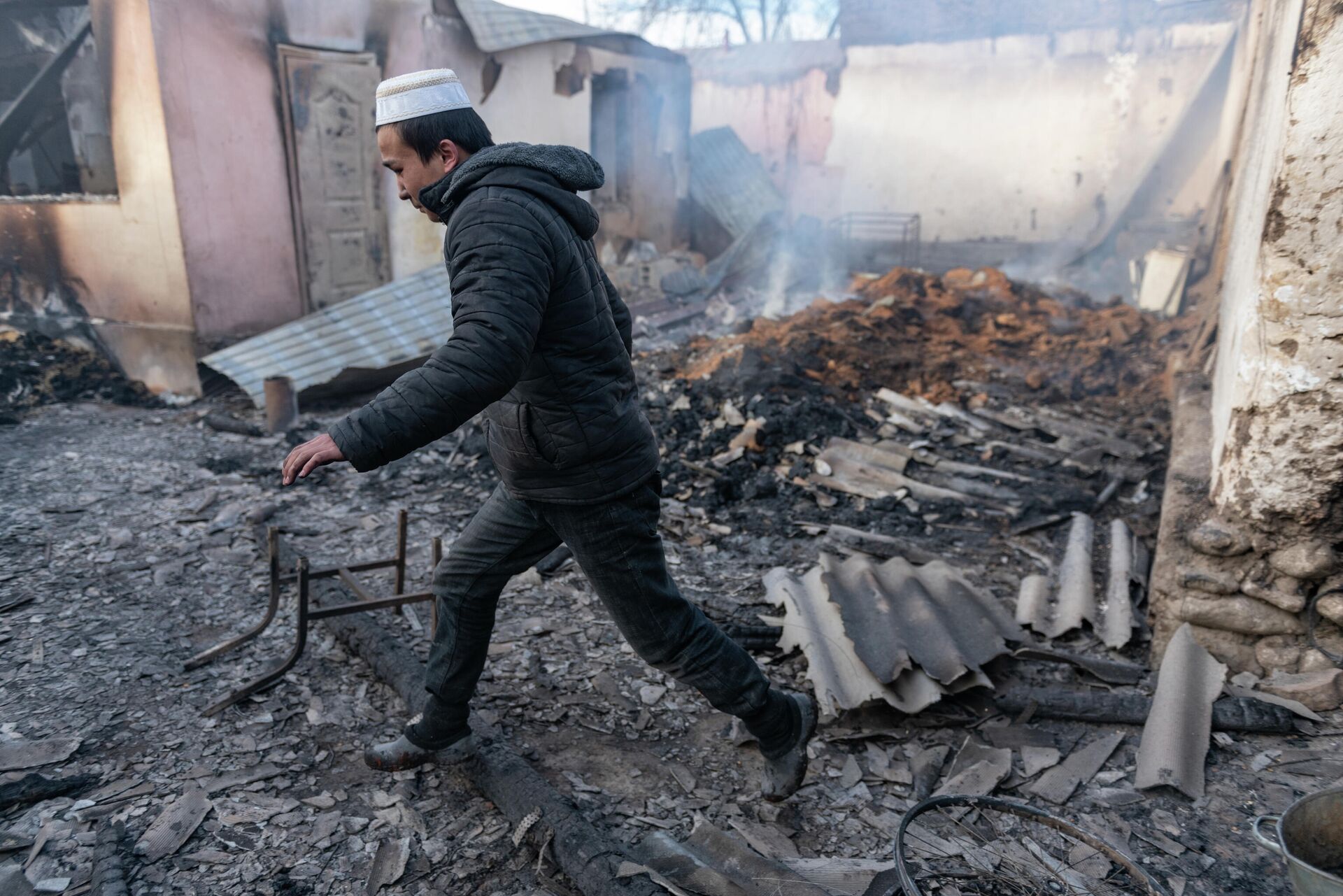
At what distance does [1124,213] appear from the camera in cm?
1698

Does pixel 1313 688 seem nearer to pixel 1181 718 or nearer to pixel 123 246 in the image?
pixel 1181 718

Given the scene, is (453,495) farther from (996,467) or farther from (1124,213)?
(1124,213)

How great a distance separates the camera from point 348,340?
27.2 ft

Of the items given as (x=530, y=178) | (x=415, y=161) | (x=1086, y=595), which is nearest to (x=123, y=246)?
(x=415, y=161)

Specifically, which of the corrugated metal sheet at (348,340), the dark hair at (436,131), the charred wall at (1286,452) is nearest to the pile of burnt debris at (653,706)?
the charred wall at (1286,452)

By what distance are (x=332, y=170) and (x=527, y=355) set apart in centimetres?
845

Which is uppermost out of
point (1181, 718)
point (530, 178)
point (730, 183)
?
point (530, 178)

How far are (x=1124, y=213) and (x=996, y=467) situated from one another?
1335 centimetres

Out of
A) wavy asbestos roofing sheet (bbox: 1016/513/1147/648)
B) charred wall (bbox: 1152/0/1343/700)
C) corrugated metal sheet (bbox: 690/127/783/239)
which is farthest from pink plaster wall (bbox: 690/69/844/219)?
charred wall (bbox: 1152/0/1343/700)

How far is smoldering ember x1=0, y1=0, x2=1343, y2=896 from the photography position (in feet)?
8.40

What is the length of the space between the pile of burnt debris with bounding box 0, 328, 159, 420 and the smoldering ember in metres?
0.05

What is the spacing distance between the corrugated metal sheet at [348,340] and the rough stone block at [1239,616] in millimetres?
6927

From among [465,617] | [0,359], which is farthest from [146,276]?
[465,617]

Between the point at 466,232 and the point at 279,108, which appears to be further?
the point at 279,108
